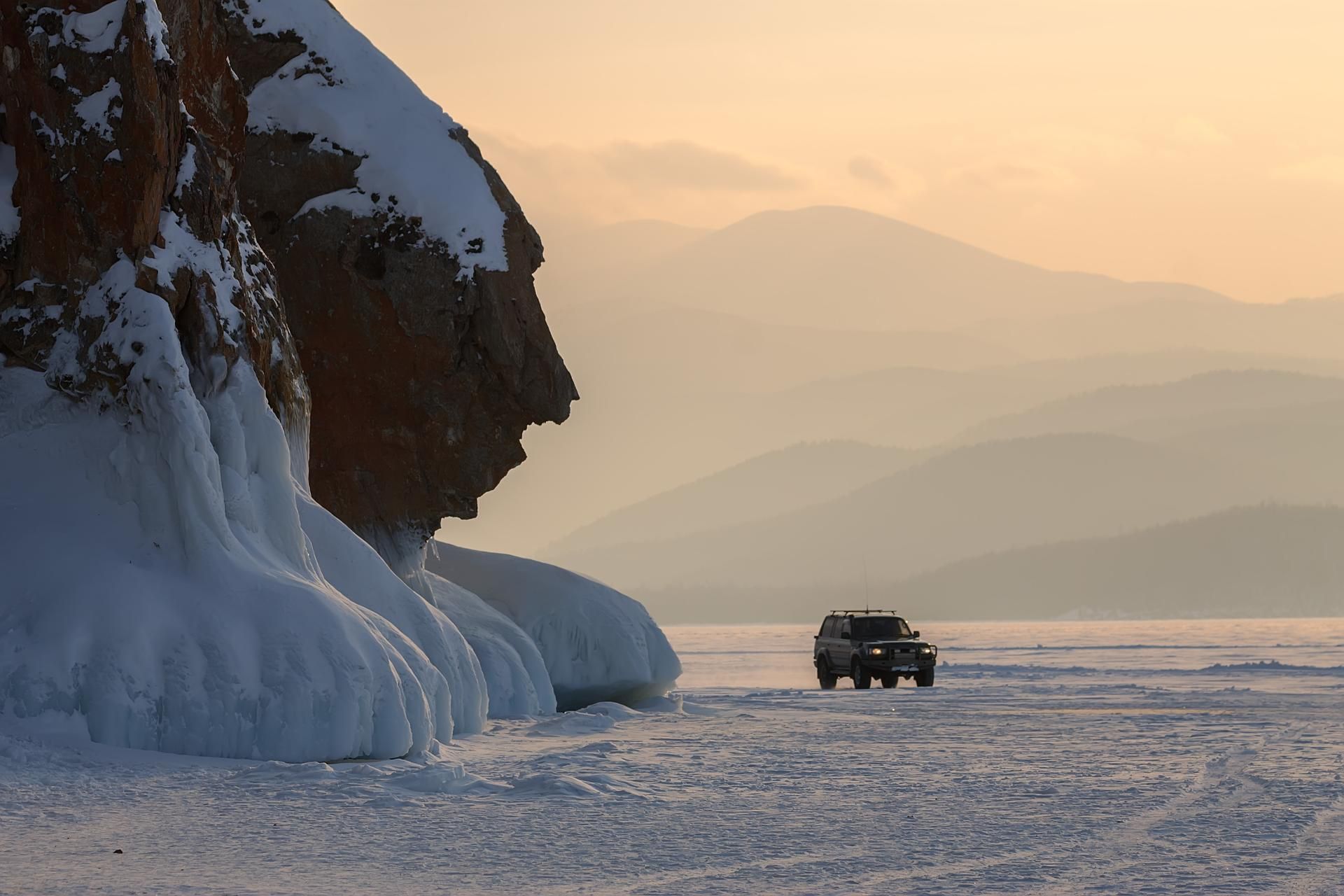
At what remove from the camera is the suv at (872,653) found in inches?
1603

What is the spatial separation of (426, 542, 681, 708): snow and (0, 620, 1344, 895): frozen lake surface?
8.88m

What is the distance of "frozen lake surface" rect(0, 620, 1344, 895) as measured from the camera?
10898mm

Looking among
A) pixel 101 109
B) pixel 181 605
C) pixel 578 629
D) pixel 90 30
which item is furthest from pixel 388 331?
pixel 181 605

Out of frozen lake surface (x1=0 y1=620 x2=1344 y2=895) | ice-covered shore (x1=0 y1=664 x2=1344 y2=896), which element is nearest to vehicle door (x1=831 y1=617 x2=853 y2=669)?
frozen lake surface (x1=0 y1=620 x2=1344 y2=895)

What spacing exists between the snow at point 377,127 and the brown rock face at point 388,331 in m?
0.13

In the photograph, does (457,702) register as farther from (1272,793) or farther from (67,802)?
(1272,793)

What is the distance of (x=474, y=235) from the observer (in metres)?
30.8

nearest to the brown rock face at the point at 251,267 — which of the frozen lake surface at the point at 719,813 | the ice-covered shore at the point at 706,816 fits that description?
the frozen lake surface at the point at 719,813

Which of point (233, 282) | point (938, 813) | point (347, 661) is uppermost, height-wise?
point (233, 282)

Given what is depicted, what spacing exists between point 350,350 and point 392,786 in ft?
55.2

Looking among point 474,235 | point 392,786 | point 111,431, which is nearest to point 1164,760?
point 392,786

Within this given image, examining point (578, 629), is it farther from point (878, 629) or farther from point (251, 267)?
point (251, 267)

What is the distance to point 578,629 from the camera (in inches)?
1363

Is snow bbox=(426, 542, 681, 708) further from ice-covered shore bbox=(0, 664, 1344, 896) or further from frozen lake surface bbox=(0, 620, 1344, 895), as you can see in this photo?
ice-covered shore bbox=(0, 664, 1344, 896)
